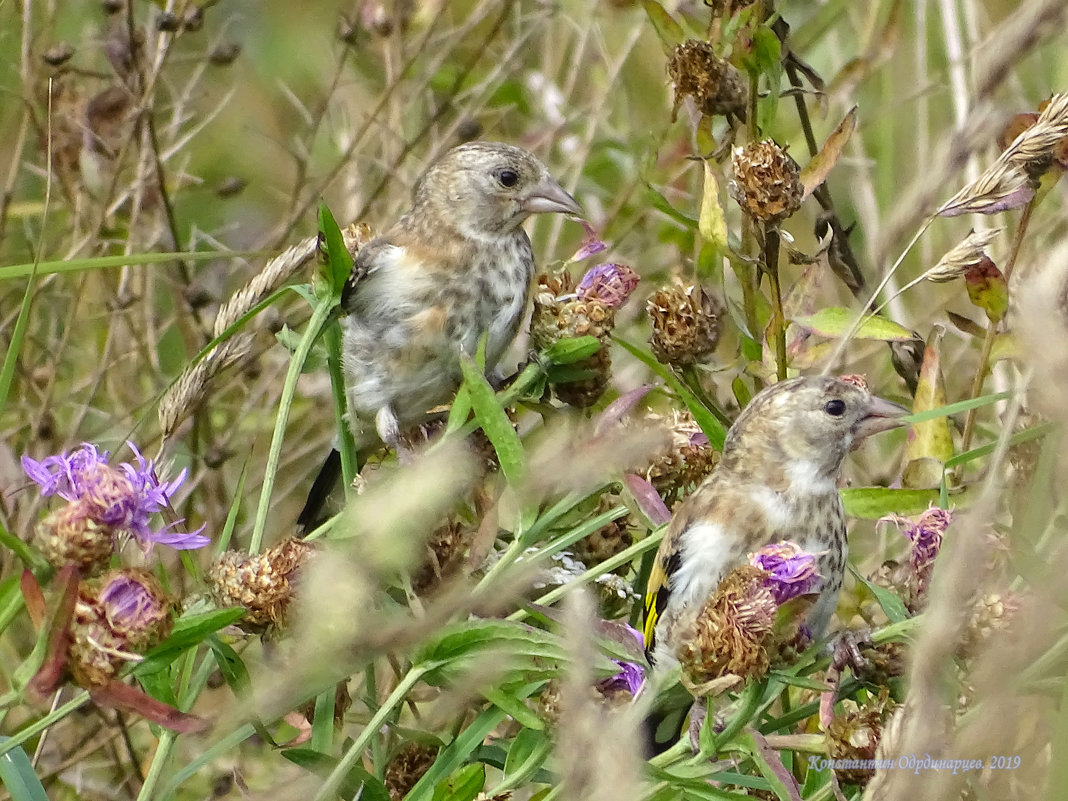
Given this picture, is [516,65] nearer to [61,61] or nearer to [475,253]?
[475,253]

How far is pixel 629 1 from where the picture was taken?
305cm

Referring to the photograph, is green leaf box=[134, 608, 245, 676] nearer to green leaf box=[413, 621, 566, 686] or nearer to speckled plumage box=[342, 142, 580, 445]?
green leaf box=[413, 621, 566, 686]

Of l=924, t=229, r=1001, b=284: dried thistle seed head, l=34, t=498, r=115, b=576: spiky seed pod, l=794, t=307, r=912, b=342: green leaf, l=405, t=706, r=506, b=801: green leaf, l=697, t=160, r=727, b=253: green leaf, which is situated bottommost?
l=405, t=706, r=506, b=801: green leaf

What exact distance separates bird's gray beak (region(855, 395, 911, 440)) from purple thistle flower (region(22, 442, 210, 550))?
1.02m

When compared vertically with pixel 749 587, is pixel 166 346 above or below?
below

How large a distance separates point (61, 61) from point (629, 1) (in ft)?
4.19

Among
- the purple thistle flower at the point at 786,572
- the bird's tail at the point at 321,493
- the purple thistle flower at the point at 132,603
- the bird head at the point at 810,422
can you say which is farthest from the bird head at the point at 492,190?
the purple thistle flower at the point at 132,603

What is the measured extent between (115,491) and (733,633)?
1.91 ft

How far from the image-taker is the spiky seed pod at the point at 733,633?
119cm

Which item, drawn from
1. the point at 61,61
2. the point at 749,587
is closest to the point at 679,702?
the point at 749,587

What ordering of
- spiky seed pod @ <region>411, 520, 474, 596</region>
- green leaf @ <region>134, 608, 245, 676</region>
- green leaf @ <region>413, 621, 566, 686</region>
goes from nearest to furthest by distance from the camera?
green leaf @ <region>134, 608, 245, 676</region> → green leaf @ <region>413, 621, 566, 686</region> → spiky seed pod @ <region>411, 520, 474, 596</region>

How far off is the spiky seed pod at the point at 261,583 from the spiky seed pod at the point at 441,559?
0.23 metres

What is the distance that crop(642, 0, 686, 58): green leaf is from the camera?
1.97 metres

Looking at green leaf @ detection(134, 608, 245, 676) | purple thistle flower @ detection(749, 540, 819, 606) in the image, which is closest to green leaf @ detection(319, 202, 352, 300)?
green leaf @ detection(134, 608, 245, 676)
